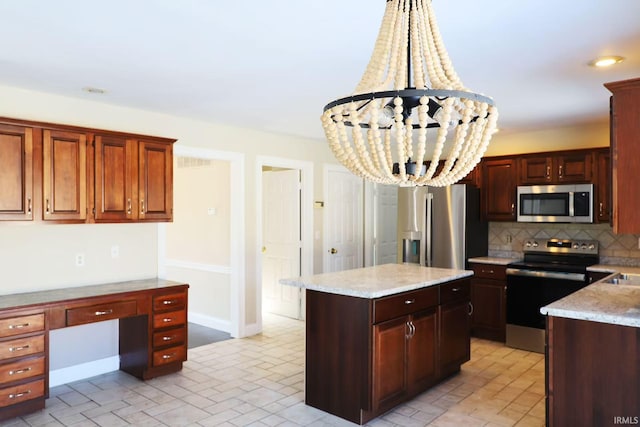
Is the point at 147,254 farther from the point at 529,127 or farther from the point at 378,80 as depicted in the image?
the point at 529,127

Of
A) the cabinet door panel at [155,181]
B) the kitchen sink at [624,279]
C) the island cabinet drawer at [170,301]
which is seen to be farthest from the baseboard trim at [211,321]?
the kitchen sink at [624,279]

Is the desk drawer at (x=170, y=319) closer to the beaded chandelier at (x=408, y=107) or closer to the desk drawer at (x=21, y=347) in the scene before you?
the desk drawer at (x=21, y=347)

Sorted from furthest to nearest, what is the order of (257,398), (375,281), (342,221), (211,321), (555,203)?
1. (342,221)
2. (211,321)
3. (555,203)
4. (257,398)
5. (375,281)

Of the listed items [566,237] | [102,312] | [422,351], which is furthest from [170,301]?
[566,237]

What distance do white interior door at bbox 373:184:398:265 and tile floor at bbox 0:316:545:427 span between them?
2.62 meters

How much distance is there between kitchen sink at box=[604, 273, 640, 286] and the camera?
3795 millimetres

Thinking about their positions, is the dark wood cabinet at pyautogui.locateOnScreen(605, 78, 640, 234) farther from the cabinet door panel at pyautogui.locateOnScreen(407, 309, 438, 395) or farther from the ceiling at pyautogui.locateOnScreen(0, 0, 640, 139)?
the cabinet door panel at pyautogui.locateOnScreen(407, 309, 438, 395)

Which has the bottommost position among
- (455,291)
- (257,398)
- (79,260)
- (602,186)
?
(257,398)

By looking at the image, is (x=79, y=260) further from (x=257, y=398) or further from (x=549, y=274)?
(x=549, y=274)

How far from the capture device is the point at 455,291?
13.1 feet

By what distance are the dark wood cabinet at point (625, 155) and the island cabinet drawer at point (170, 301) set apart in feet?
11.2

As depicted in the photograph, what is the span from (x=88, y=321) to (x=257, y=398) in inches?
57.6

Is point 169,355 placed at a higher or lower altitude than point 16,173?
lower

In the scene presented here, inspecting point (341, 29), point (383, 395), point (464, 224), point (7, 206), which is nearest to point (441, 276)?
point (383, 395)
